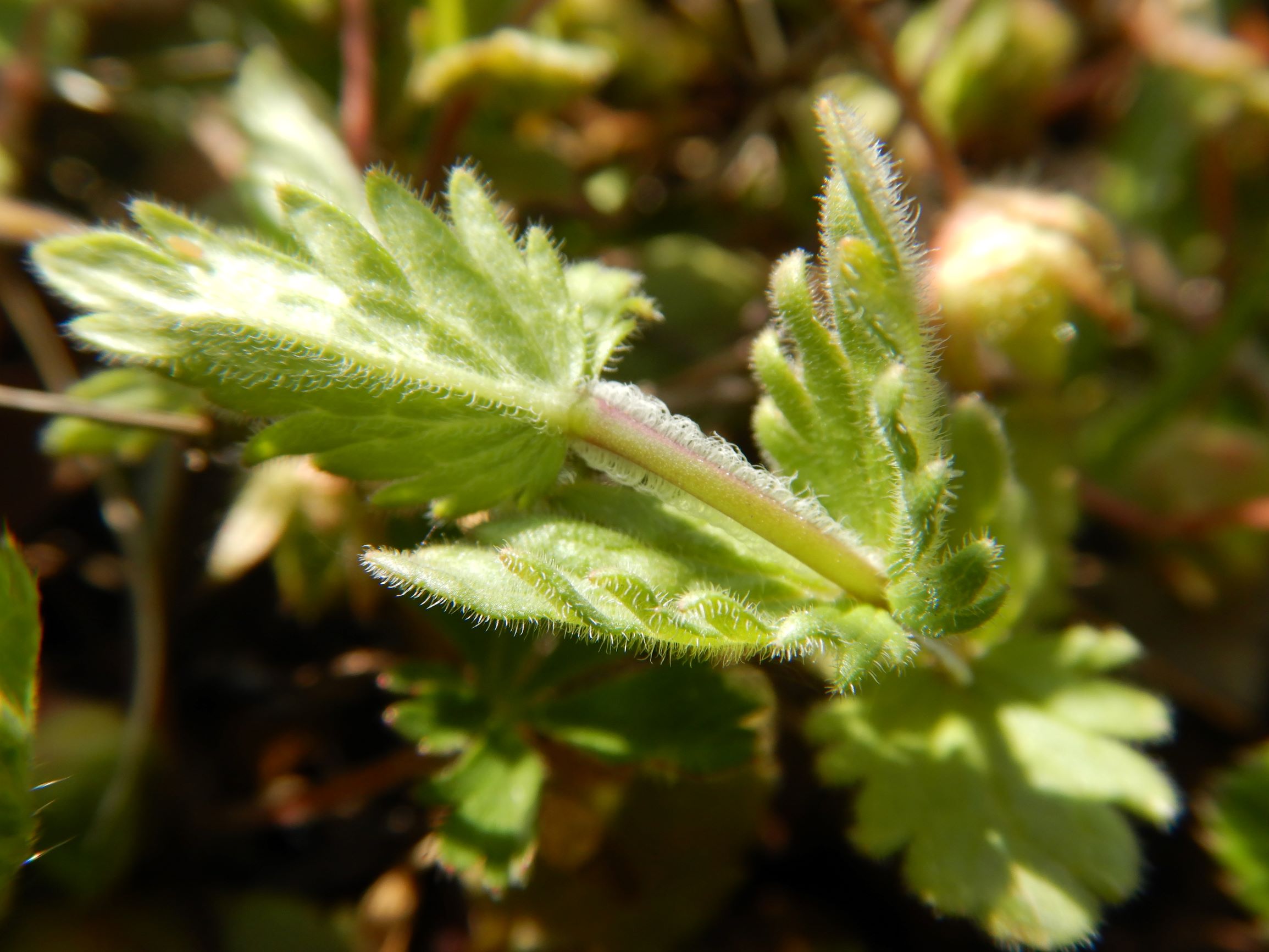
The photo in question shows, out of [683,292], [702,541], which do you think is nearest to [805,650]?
[702,541]

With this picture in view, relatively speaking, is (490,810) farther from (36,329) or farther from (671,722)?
(36,329)

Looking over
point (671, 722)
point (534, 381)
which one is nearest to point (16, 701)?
point (534, 381)

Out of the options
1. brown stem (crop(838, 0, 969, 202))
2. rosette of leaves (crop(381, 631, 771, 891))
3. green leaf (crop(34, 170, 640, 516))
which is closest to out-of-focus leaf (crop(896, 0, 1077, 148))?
brown stem (crop(838, 0, 969, 202))

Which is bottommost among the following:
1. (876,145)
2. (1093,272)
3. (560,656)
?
(560,656)

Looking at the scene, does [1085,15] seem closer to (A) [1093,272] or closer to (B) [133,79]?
(A) [1093,272]

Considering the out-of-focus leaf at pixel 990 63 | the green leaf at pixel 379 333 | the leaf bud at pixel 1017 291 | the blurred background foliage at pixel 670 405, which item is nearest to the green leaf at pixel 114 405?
the blurred background foliage at pixel 670 405

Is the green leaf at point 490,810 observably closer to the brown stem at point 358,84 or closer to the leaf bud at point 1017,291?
the leaf bud at point 1017,291
